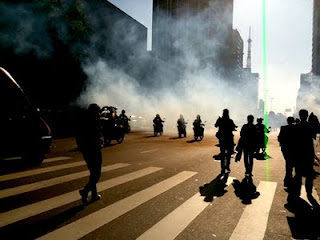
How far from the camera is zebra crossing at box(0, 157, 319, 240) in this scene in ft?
14.3

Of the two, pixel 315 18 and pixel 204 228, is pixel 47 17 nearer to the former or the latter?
pixel 204 228

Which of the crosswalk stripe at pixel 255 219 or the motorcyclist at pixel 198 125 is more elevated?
the motorcyclist at pixel 198 125

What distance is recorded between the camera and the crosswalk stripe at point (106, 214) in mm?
4184

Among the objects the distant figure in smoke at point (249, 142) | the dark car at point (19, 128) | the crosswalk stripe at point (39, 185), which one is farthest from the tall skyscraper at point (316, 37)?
the crosswalk stripe at point (39, 185)

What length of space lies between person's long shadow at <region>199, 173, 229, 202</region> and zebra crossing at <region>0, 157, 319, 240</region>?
0.47ft

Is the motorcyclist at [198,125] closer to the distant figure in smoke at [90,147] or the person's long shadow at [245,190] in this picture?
the person's long shadow at [245,190]

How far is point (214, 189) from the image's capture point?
713 centimetres

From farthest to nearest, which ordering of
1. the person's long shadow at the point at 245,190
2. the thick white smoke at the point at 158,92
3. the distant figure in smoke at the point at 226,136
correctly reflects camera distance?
the thick white smoke at the point at 158,92
the distant figure in smoke at the point at 226,136
the person's long shadow at the point at 245,190

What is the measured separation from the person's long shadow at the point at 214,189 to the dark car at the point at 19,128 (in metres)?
4.79

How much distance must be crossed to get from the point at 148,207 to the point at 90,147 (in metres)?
1.50

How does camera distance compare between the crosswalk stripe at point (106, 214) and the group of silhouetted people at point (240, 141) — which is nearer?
the crosswalk stripe at point (106, 214)

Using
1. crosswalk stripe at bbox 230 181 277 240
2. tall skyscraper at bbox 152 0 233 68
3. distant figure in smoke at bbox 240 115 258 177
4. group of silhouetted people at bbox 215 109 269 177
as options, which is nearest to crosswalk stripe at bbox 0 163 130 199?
group of silhouetted people at bbox 215 109 269 177

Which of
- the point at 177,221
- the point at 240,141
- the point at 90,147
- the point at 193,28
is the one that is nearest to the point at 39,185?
the point at 90,147

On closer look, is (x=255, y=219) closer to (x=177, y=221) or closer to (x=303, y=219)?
(x=303, y=219)
